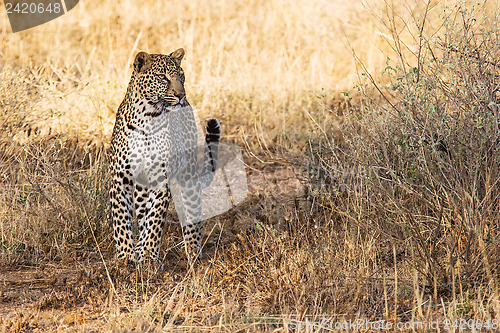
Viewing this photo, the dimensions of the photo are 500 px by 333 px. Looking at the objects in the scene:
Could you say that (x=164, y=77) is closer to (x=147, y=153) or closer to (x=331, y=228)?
(x=147, y=153)

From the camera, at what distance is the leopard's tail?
18.0 ft

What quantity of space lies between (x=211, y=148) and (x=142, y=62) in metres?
0.98

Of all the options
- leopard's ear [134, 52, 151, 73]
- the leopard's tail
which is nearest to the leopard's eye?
leopard's ear [134, 52, 151, 73]

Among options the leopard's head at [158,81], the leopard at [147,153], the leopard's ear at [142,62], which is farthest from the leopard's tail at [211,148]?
the leopard's ear at [142,62]

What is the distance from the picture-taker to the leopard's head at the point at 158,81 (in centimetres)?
493

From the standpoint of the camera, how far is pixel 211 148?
5.59m

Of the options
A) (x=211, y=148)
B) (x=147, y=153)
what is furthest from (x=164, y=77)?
(x=211, y=148)

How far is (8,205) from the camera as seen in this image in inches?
Result: 219

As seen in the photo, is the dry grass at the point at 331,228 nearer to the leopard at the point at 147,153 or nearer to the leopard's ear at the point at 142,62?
the leopard at the point at 147,153

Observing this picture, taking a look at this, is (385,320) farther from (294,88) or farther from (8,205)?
(294,88)

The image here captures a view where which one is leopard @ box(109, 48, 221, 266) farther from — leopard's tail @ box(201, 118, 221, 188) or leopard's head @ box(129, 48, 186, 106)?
leopard's tail @ box(201, 118, 221, 188)

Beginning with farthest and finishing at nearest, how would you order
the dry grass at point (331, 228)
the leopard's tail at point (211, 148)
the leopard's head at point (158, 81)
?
1. the leopard's tail at point (211, 148)
2. the leopard's head at point (158, 81)
3. the dry grass at point (331, 228)

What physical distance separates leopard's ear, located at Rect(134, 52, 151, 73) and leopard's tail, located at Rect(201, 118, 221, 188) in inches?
29.4

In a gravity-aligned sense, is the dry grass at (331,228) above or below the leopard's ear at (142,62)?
below
